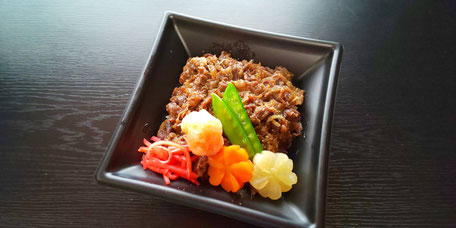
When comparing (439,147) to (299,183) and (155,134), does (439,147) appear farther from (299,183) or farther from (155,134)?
(155,134)

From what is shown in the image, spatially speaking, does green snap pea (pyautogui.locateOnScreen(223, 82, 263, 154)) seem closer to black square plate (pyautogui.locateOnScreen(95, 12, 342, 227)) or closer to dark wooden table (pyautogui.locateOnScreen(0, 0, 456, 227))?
black square plate (pyautogui.locateOnScreen(95, 12, 342, 227))

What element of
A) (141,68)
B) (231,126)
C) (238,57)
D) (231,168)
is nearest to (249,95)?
(231,126)

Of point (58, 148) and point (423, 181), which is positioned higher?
point (423, 181)

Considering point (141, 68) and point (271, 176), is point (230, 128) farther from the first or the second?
point (141, 68)

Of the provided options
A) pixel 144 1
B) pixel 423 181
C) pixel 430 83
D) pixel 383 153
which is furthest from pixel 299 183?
pixel 144 1

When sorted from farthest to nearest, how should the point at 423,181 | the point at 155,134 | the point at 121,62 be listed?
the point at 121,62, the point at 423,181, the point at 155,134

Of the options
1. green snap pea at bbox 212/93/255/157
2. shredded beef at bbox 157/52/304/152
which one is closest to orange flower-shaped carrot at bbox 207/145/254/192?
green snap pea at bbox 212/93/255/157

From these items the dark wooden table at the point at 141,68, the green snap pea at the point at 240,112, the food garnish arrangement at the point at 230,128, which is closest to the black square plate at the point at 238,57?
the food garnish arrangement at the point at 230,128
